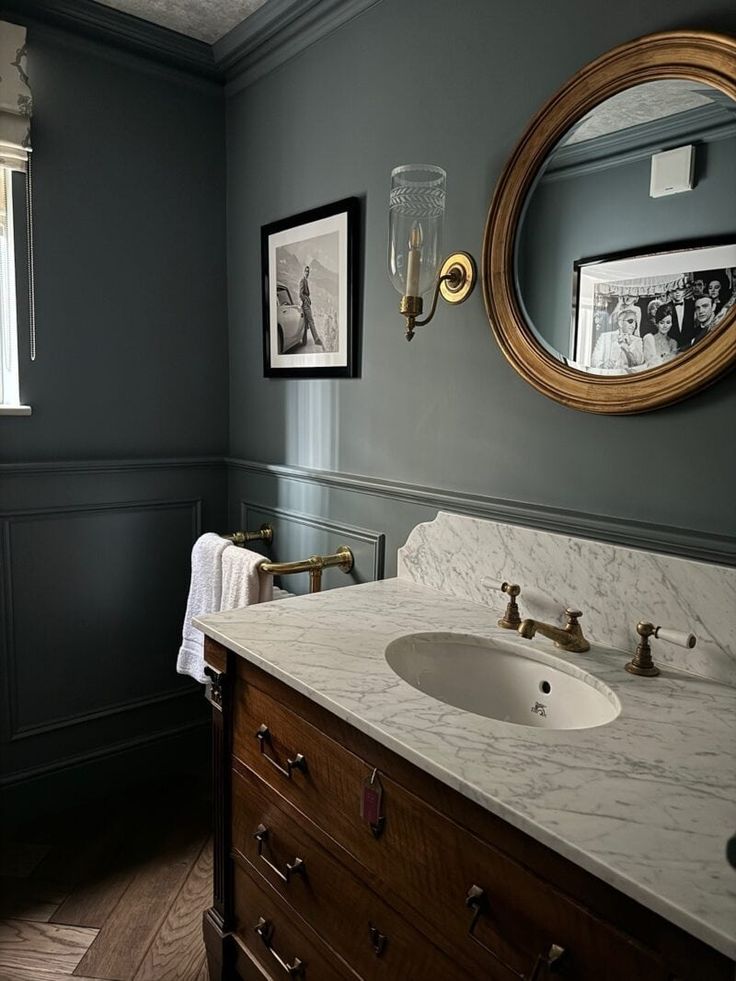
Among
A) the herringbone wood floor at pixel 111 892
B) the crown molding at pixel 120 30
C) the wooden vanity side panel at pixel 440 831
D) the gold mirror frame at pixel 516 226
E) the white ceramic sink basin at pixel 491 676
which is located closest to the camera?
the wooden vanity side panel at pixel 440 831

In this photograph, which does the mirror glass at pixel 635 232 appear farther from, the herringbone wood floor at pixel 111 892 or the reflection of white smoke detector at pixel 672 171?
the herringbone wood floor at pixel 111 892

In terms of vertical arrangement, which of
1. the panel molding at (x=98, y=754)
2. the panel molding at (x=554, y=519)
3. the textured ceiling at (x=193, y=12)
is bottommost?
the panel molding at (x=98, y=754)

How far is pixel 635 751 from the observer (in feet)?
2.99

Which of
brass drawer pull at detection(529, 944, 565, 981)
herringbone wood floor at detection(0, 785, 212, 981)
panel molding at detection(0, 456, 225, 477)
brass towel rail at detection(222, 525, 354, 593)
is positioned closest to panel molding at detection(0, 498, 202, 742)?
panel molding at detection(0, 456, 225, 477)

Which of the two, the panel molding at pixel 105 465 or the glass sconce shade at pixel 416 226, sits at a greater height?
the glass sconce shade at pixel 416 226

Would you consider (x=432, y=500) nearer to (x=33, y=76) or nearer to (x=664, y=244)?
(x=664, y=244)

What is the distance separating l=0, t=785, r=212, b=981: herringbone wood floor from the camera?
1628 mm

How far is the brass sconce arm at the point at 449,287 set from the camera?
148 cm

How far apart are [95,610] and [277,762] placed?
1196 mm

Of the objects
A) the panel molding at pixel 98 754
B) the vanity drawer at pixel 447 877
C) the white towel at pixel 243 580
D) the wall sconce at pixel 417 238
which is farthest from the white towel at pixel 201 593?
the wall sconce at pixel 417 238

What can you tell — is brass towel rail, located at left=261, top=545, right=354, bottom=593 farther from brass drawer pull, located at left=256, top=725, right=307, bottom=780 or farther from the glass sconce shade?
the glass sconce shade

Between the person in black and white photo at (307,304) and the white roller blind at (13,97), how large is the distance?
83 centimetres

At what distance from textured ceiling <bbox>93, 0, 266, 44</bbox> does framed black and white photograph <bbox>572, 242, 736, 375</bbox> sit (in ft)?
4.55

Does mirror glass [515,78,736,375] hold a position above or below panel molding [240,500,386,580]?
above
